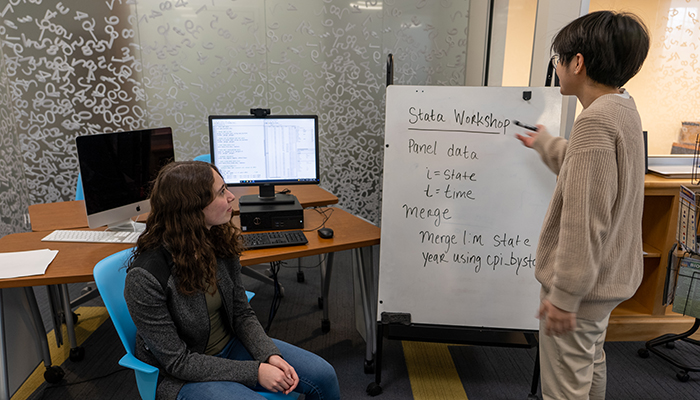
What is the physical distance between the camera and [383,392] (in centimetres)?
186

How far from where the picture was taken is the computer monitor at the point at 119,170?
1.64m

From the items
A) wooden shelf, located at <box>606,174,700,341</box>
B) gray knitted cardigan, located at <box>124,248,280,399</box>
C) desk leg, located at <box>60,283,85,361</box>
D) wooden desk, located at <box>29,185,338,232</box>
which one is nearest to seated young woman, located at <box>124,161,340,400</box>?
gray knitted cardigan, located at <box>124,248,280,399</box>

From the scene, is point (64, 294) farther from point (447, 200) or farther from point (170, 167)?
point (447, 200)

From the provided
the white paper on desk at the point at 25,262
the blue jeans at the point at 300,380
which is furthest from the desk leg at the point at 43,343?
the blue jeans at the point at 300,380

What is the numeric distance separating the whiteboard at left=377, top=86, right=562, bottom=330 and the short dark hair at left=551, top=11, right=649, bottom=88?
58cm

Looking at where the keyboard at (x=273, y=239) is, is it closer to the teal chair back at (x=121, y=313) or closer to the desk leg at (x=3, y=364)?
the teal chair back at (x=121, y=313)

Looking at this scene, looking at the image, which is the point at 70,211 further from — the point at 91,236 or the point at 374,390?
the point at 374,390

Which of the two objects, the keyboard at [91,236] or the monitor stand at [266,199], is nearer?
the keyboard at [91,236]

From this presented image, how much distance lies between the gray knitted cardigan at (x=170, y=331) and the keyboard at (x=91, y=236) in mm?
734

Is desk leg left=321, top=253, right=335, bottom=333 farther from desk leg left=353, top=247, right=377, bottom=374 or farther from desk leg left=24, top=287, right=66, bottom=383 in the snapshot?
desk leg left=24, top=287, right=66, bottom=383

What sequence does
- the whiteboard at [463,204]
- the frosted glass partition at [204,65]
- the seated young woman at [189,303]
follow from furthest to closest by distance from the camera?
the frosted glass partition at [204,65] < the whiteboard at [463,204] < the seated young woman at [189,303]

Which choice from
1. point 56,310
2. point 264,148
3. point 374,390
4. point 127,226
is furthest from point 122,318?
point 56,310

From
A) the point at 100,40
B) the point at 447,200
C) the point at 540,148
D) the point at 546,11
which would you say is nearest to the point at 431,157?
the point at 447,200

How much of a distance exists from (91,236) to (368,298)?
→ 1.28 m
